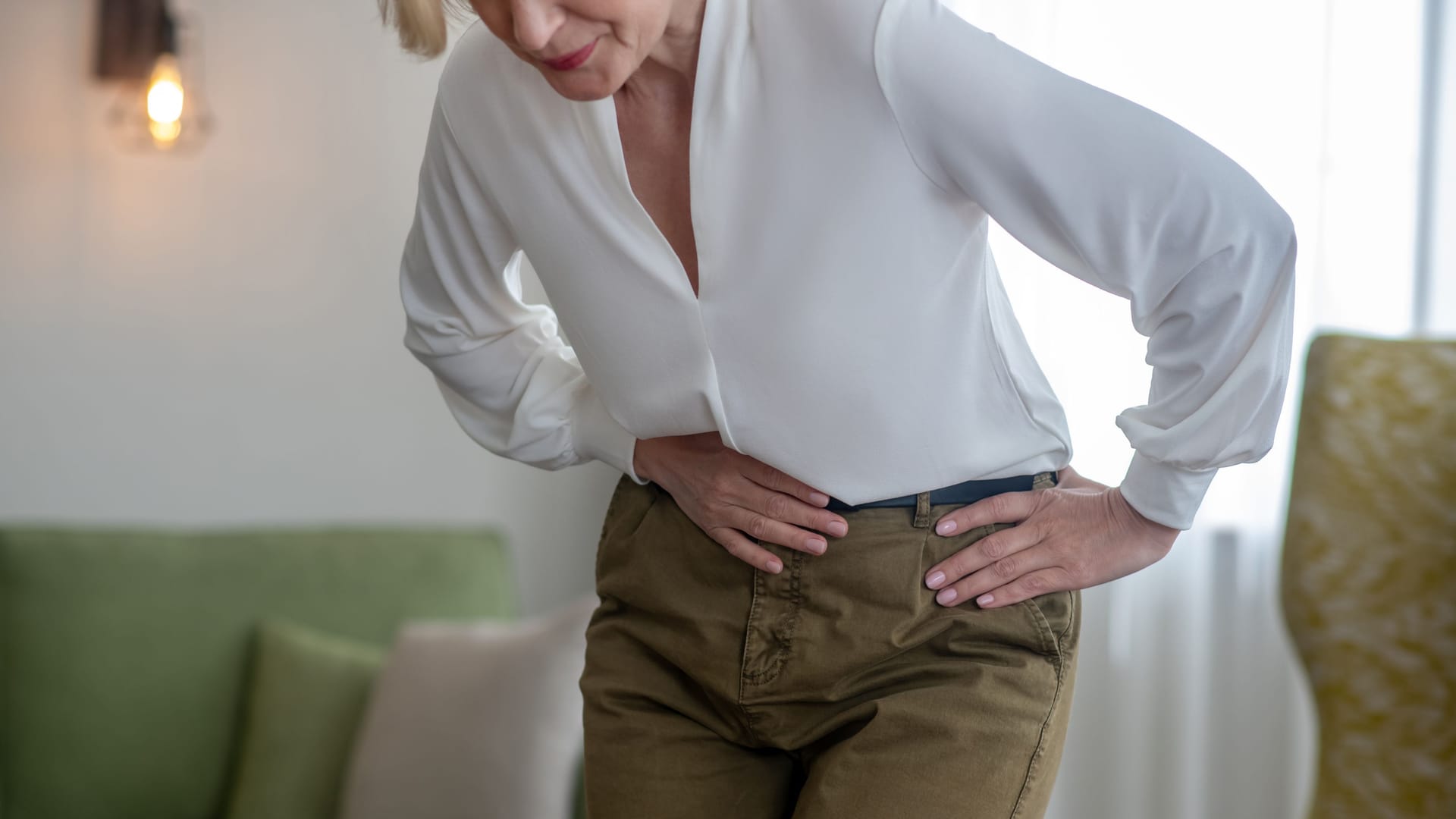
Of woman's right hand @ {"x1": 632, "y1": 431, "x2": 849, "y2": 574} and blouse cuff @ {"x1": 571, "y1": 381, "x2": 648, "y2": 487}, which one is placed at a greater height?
blouse cuff @ {"x1": 571, "y1": 381, "x2": 648, "y2": 487}

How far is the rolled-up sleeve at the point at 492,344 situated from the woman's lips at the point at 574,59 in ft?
0.81

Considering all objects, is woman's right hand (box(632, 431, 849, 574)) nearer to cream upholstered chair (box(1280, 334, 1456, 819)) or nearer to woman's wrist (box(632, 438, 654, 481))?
woman's wrist (box(632, 438, 654, 481))

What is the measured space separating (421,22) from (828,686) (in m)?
0.57

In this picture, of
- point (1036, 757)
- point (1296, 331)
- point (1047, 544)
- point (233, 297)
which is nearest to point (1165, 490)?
point (1047, 544)

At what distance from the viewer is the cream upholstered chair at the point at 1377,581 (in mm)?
1289

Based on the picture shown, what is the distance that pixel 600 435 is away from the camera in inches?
42.5

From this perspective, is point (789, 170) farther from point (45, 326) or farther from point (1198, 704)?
point (45, 326)

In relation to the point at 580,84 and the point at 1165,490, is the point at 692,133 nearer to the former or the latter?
the point at 580,84

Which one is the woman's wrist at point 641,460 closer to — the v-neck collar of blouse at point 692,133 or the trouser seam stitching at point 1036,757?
the v-neck collar of blouse at point 692,133

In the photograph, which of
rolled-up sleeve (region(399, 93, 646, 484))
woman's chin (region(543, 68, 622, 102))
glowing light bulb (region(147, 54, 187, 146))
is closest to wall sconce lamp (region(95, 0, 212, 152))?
glowing light bulb (region(147, 54, 187, 146))

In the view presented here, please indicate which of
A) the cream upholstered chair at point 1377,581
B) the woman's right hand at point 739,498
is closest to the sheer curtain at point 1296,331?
the cream upholstered chair at point 1377,581

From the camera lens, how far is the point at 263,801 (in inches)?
87.9

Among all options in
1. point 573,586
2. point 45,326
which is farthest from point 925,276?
point 45,326

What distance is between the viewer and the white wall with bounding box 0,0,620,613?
2.74m
